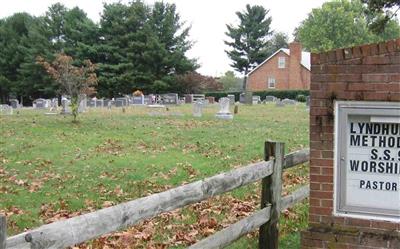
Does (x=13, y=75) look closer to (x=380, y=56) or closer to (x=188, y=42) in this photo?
(x=188, y=42)

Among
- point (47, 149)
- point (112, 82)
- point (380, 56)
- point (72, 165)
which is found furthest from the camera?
point (112, 82)

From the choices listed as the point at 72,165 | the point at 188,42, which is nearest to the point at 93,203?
the point at 72,165

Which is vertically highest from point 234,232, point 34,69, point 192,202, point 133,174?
point 34,69

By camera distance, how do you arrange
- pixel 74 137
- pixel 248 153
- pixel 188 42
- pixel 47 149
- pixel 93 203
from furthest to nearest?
pixel 188 42, pixel 74 137, pixel 47 149, pixel 248 153, pixel 93 203

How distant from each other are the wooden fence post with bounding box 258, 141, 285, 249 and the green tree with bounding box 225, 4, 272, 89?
245 ft

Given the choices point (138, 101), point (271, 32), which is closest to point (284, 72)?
point (271, 32)

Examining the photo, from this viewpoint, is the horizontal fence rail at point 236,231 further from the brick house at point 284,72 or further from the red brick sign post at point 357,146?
the brick house at point 284,72

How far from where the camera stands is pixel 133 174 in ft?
32.3

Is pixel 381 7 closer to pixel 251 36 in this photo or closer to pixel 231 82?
pixel 251 36

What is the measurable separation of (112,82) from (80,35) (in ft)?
31.2

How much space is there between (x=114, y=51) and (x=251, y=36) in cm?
2396

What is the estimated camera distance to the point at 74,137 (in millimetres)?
16391

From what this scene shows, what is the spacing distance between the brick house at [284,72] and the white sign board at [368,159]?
63.9m

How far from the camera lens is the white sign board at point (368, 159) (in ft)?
14.6
